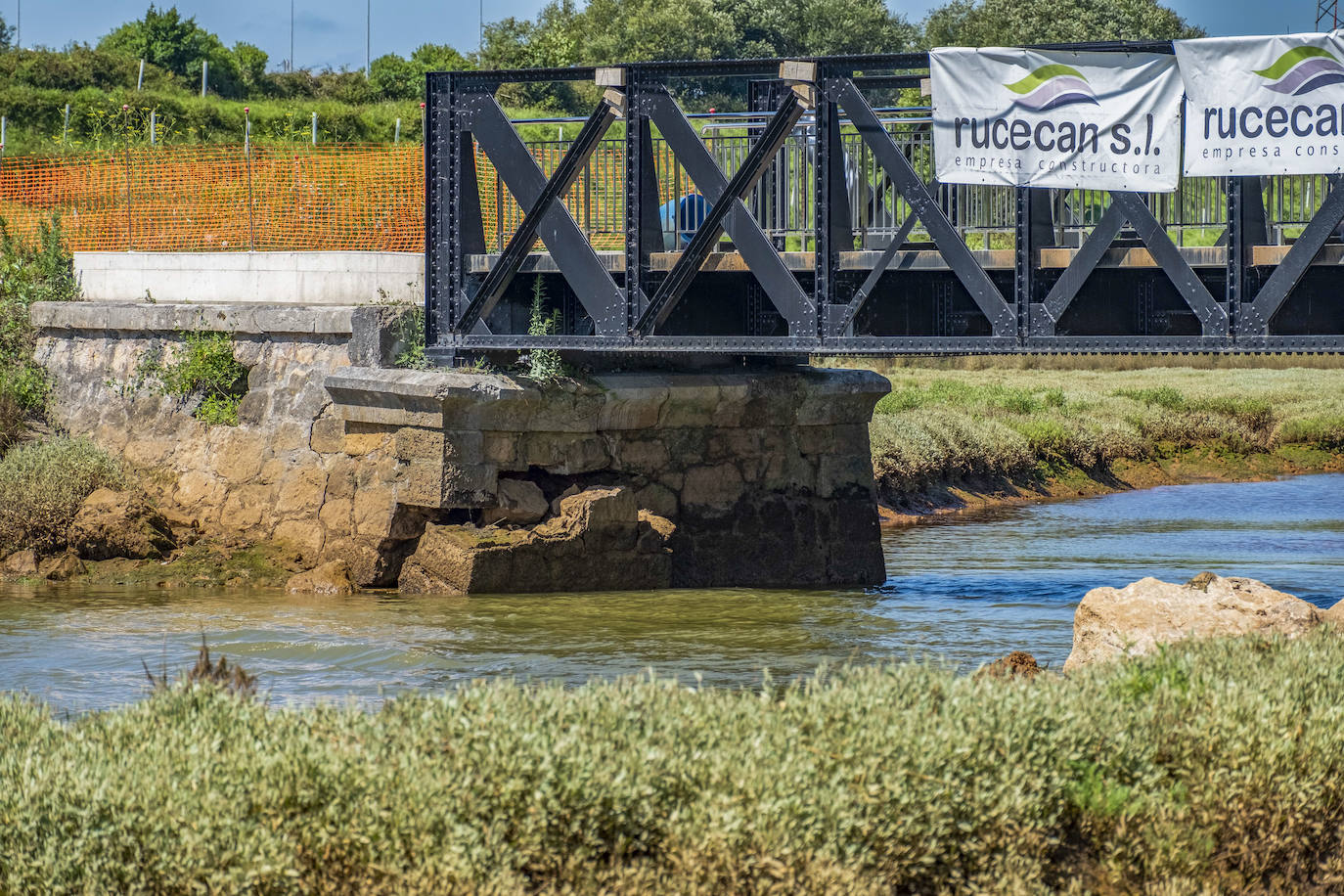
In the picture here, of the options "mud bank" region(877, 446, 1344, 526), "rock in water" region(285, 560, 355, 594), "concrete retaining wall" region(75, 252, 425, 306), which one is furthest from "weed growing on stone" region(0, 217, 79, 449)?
"mud bank" region(877, 446, 1344, 526)

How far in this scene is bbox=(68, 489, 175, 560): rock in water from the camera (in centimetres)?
1466

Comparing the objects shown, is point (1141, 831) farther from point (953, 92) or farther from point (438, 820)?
point (953, 92)

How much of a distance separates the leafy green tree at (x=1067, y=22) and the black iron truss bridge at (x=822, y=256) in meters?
58.0

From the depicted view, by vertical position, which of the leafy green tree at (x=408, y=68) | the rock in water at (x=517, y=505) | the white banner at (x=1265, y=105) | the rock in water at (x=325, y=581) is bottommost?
the rock in water at (x=325, y=581)

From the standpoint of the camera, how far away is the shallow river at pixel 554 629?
424 inches

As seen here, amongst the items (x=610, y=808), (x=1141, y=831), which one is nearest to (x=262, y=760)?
(x=610, y=808)

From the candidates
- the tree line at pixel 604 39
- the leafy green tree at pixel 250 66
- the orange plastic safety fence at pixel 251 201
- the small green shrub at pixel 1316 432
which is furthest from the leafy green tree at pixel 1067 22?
the orange plastic safety fence at pixel 251 201

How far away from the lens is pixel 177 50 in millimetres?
57094

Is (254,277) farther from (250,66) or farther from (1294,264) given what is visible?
(250,66)

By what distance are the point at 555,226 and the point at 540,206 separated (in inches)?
10.2

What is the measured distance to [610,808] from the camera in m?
5.61

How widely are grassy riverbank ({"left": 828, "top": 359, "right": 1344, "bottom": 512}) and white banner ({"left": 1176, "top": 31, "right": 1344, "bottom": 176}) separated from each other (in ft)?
48.5

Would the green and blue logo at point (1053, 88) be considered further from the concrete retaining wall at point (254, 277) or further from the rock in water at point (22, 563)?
the rock in water at point (22, 563)

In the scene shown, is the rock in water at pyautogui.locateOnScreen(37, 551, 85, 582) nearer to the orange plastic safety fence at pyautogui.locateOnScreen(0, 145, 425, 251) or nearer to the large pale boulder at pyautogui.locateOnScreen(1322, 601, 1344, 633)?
the orange plastic safety fence at pyautogui.locateOnScreen(0, 145, 425, 251)
